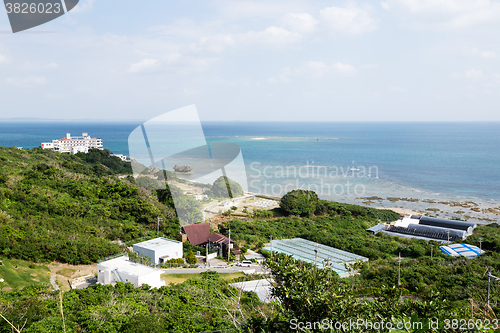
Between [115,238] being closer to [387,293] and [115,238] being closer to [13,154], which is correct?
[387,293]

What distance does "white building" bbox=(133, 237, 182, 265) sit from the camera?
13.0 m

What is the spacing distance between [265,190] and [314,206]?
1018 cm

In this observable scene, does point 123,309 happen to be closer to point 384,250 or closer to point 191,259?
point 191,259

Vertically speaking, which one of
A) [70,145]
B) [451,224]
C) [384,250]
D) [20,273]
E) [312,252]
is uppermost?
[70,145]

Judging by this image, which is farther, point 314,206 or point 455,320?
point 314,206

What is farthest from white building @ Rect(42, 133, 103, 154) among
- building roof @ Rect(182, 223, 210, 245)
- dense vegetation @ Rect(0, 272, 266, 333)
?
dense vegetation @ Rect(0, 272, 266, 333)

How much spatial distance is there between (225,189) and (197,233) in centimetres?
1127

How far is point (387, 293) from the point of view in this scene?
437cm

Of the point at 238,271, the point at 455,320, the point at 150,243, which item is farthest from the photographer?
the point at 150,243

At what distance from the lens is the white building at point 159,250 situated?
512 inches

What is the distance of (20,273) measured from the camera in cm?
1025

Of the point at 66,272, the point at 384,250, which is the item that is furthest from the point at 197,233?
the point at 384,250

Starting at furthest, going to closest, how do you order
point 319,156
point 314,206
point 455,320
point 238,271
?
point 319,156 → point 314,206 → point 238,271 → point 455,320

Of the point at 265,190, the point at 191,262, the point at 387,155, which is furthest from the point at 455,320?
the point at 387,155
